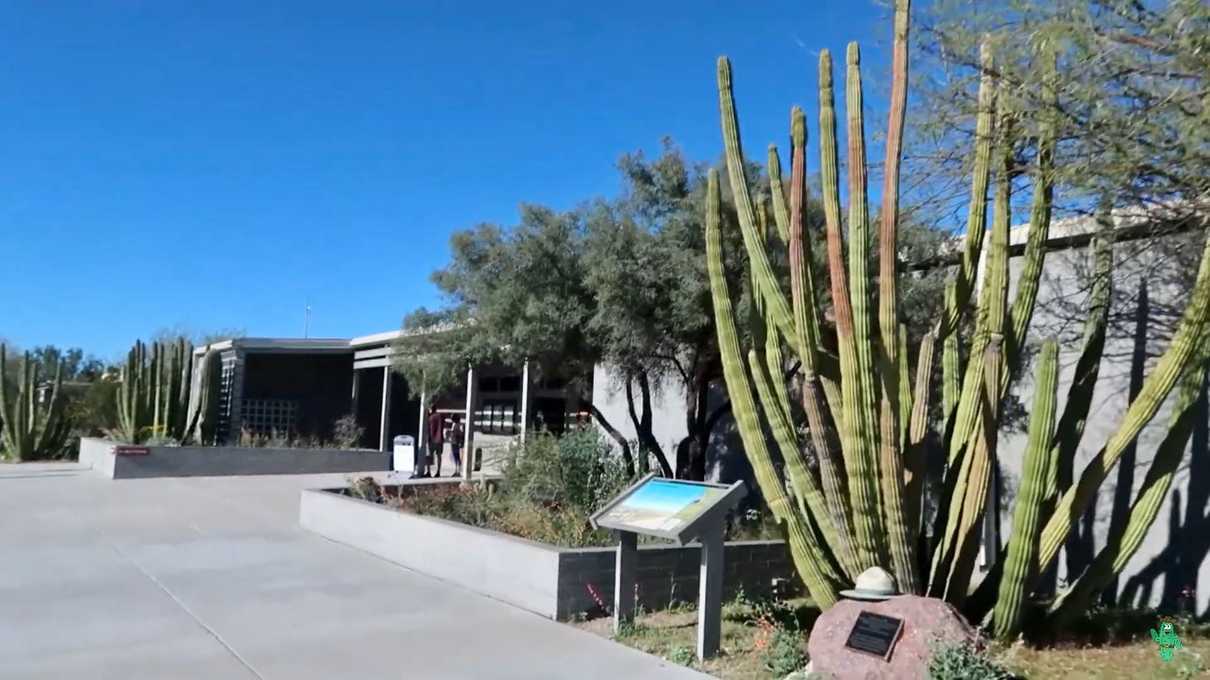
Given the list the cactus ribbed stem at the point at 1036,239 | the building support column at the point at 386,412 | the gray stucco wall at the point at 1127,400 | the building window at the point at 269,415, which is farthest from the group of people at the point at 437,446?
the cactus ribbed stem at the point at 1036,239

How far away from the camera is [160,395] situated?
24500 mm

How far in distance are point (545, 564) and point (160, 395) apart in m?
18.7

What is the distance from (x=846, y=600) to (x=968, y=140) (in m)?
3.82

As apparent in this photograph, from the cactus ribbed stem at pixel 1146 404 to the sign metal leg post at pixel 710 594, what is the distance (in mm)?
2229

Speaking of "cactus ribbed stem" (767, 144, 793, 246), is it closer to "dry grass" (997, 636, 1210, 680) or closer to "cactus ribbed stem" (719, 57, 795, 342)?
"cactus ribbed stem" (719, 57, 795, 342)

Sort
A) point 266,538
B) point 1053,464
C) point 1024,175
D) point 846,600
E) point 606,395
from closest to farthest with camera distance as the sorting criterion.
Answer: point 846,600 → point 1053,464 → point 1024,175 → point 266,538 → point 606,395

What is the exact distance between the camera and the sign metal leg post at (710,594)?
733 centimetres

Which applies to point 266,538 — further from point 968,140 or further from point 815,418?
point 968,140

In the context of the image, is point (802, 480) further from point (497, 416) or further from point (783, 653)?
point (497, 416)

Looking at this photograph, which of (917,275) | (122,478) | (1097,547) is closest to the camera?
(1097,547)

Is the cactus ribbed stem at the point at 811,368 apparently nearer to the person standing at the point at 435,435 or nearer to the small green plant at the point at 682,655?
the small green plant at the point at 682,655

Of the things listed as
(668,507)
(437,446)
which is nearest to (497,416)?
(437,446)

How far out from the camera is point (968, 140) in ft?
27.6

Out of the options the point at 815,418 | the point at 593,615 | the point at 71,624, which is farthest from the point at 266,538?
the point at 815,418
